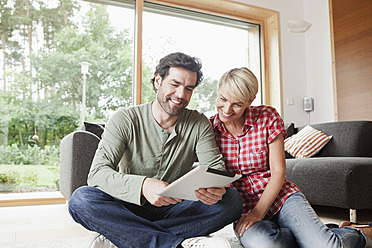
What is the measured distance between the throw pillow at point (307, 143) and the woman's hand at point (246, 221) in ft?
5.58

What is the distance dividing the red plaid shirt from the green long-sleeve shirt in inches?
4.1

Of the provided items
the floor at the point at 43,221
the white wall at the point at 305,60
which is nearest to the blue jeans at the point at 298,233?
the floor at the point at 43,221

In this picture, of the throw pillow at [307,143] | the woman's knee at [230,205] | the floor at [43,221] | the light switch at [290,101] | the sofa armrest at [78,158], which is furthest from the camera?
the light switch at [290,101]

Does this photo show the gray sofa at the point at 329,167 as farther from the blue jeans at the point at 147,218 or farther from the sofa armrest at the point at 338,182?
the blue jeans at the point at 147,218

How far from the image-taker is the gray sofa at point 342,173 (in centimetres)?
215

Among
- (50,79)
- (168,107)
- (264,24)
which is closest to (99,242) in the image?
(168,107)

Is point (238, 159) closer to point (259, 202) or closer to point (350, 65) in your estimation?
point (259, 202)

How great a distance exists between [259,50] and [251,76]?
3753mm

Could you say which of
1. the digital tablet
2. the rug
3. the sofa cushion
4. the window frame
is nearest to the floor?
the rug

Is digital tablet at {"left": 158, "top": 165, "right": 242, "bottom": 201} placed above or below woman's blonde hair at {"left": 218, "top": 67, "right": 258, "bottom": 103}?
below

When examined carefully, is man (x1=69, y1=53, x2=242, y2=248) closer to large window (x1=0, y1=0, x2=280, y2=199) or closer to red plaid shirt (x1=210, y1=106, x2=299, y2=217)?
red plaid shirt (x1=210, y1=106, x2=299, y2=217)

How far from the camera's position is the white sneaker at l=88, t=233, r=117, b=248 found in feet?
4.27

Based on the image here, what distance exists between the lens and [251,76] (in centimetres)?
151

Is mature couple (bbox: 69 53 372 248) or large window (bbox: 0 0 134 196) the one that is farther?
large window (bbox: 0 0 134 196)
